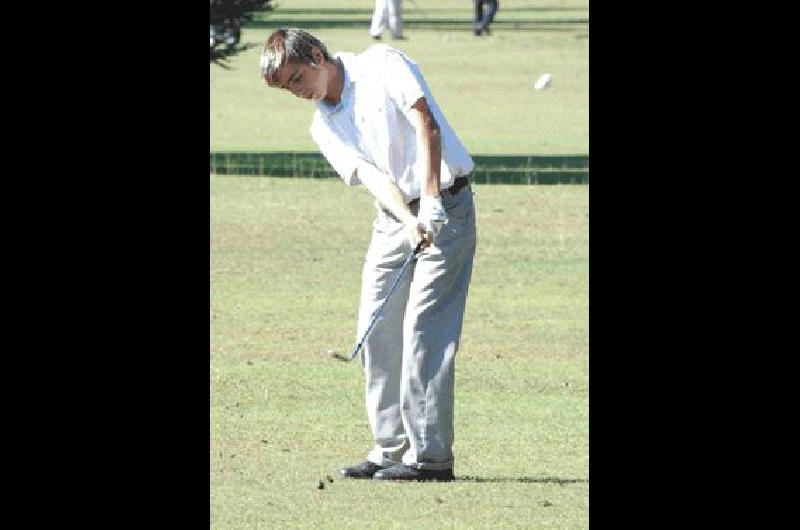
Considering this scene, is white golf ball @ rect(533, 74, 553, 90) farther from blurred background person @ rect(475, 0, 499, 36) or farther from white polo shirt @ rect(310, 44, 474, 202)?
white polo shirt @ rect(310, 44, 474, 202)

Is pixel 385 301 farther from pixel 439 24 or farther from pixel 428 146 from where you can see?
pixel 439 24

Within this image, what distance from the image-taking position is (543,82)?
39.8 meters

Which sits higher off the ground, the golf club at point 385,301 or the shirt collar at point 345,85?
the shirt collar at point 345,85

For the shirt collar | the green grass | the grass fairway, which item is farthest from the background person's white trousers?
the shirt collar

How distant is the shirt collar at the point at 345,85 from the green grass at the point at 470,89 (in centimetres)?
A: 1867

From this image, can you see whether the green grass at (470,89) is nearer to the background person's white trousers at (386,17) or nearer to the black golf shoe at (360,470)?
the background person's white trousers at (386,17)

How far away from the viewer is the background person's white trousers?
5044cm

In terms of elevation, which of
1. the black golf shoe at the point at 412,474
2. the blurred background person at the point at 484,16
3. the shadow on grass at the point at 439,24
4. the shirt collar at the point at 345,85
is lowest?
the black golf shoe at the point at 412,474

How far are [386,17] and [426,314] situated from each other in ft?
137

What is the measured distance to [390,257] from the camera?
10.2 metres

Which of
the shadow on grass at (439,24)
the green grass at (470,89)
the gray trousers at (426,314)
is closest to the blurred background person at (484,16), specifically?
the green grass at (470,89)

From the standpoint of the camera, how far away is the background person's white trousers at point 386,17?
5044 cm

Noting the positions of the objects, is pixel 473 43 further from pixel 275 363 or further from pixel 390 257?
pixel 390 257

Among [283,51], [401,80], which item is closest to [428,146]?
[401,80]
